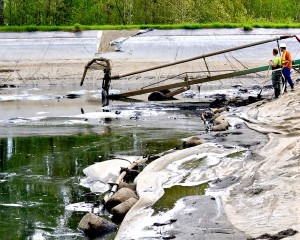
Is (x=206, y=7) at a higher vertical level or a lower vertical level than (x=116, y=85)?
higher

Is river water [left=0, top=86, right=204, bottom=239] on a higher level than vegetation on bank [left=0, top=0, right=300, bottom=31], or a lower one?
lower

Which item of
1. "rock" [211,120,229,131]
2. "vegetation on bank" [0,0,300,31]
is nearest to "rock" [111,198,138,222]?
"rock" [211,120,229,131]

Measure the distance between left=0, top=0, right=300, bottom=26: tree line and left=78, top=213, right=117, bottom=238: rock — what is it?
112ft

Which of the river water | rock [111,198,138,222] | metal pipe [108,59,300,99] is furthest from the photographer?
metal pipe [108,59,300,99]

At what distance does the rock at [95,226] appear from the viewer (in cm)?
879

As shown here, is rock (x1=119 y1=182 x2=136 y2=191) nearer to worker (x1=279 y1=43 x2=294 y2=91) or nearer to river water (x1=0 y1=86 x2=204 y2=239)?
river water (x1=0 y1=86 x2=204 y2=239)

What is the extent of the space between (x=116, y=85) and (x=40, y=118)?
396 inches

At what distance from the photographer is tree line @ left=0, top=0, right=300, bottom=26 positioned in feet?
144

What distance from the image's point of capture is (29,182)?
38.8ft

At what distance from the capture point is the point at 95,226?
880 cm

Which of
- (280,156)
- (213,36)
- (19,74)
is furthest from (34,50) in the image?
(280,156)

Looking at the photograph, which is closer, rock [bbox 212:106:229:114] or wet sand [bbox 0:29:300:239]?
wet sand [bbox 0:29:300:239]

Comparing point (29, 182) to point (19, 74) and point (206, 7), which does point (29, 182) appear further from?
point (206, 7)

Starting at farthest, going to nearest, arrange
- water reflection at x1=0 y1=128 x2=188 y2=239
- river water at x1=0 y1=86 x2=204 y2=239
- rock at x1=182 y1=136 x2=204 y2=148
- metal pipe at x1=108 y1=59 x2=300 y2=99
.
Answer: metal pipe at x1=108 y1=59 x2=300 y2=99 → rock at x1=182 y1=136 x2=204 y2=148 → river water at x1=0 y1=86 x2=204 y2=239 → water reflection at x1=0 y1=128 x2=188 y2=239
